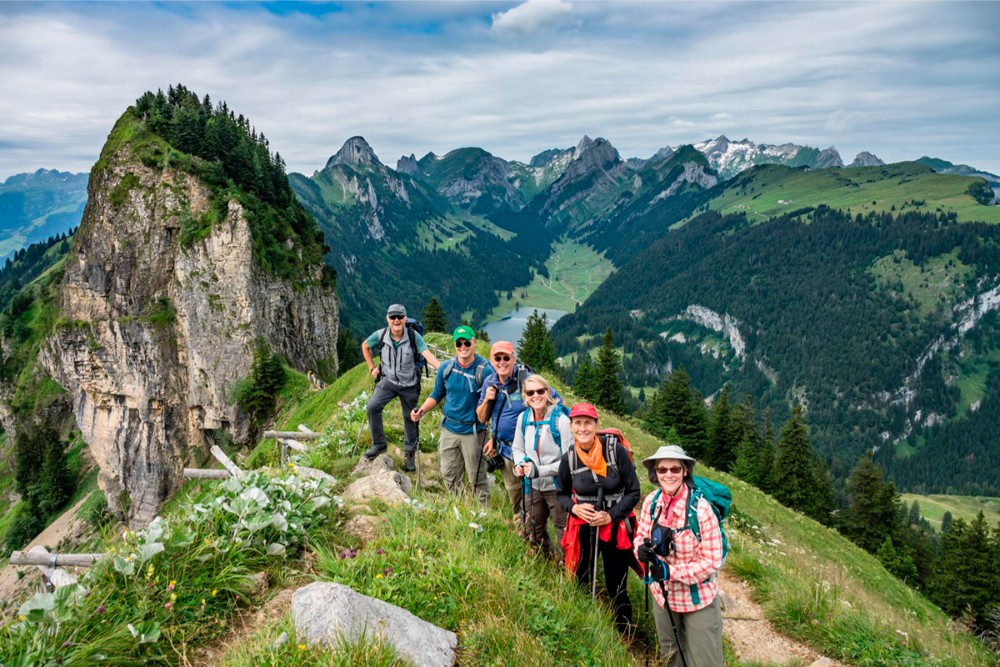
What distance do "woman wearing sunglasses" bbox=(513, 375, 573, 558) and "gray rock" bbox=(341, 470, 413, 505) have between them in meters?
1.81

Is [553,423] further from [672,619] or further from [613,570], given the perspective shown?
[672,619]

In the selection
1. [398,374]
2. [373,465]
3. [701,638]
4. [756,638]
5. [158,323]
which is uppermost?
[398,374]

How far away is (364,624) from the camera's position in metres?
4.19

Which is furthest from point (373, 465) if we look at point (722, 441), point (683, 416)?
point (722, 441)

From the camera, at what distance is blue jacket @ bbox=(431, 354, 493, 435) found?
834 centimetres

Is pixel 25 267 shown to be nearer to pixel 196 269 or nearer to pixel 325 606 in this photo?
pixel 196 269

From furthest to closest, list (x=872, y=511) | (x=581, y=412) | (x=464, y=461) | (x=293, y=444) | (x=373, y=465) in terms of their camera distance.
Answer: (x=872, y=511), (x=293, y=444), (x=373, y=465), (x=464, y=461), (x=581, y=412)

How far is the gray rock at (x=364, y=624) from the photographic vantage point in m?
4.06

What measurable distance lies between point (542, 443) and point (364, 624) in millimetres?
3166

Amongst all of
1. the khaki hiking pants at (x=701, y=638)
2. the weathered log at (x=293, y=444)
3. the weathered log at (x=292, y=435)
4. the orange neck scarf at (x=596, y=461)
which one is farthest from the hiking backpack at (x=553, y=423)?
the weathered log at (x=292, y=435)

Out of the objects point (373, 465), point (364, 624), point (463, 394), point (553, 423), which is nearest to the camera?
point (364, 624)

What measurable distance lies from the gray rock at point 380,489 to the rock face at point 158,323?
35.6 meters

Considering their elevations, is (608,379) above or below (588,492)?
below

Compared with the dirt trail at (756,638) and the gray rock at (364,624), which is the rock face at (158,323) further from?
the gray rock at (364,624)
